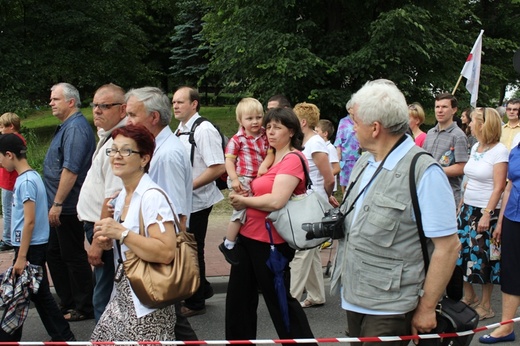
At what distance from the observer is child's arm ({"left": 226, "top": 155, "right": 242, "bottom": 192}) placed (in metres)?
5.01

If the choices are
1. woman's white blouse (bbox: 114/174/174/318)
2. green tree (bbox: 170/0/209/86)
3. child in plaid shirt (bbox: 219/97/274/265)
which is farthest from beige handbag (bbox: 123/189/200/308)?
green tree (bbox: 170/0/209/86)

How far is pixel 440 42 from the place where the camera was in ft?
51.8

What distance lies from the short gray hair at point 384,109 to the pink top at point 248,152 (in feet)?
8.11

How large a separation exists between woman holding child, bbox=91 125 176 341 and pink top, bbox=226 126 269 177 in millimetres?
1967

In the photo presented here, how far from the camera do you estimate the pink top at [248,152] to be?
5.24m

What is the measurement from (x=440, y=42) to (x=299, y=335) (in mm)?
13343

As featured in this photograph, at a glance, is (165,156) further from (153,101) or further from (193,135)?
(193,135)

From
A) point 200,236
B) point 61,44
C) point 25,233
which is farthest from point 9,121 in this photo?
point 61,44

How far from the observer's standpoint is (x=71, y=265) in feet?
17.4

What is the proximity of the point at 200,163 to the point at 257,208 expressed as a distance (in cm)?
159

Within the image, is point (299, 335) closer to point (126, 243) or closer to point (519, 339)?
point (126, 243)

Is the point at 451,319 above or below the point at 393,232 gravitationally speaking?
below

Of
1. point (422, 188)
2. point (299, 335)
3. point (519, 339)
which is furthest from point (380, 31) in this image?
point (422, 188)

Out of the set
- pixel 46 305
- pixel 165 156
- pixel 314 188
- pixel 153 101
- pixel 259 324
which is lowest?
pixel 259 324
